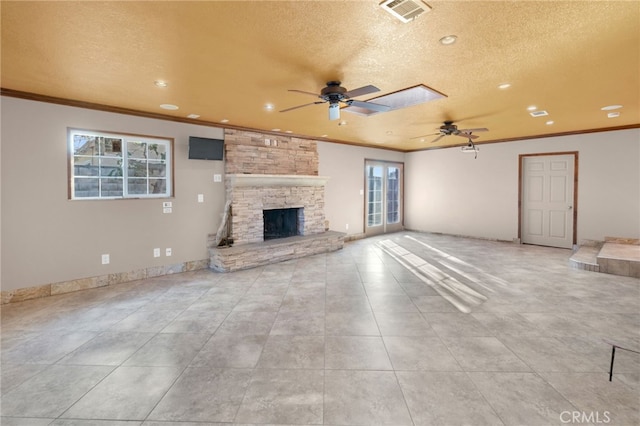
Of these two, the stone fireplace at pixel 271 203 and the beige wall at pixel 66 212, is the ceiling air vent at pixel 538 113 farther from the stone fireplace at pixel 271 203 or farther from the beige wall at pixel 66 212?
the beige wall at pixel 66 212

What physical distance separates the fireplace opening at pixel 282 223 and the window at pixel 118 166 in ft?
6.81

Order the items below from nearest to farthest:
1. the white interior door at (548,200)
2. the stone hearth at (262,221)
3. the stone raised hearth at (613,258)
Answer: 1. the stone raised hearth at (613,258)
2. the stone hearth at (262,221)
3. the white interior door at (548,200)

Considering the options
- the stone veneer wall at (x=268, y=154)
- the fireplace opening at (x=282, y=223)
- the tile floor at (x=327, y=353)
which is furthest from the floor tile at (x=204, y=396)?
the fireplace opening at (x=282, y=223)

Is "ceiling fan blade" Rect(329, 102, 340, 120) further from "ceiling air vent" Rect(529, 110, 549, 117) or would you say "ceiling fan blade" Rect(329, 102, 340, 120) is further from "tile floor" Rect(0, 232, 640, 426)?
"ceiling air vent" Rect(529, 110, 549, 117)

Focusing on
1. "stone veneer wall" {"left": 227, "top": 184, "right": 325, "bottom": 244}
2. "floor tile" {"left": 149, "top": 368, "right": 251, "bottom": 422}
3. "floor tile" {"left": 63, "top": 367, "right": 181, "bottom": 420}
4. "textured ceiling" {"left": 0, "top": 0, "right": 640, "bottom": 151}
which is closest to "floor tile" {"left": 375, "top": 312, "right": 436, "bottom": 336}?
"floor tile" {"left": 149, "top": 368, "right": 251, "bottom": 422}

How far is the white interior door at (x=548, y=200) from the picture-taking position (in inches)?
270

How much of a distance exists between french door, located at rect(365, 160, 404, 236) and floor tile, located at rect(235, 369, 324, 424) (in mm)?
6640

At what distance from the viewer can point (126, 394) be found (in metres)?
2.10

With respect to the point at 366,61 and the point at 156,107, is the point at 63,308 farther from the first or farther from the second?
the point at 366,61

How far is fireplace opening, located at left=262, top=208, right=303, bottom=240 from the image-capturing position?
6602 mm

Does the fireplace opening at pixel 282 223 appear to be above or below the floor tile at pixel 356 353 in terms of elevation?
above

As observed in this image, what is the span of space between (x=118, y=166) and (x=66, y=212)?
95 centimetres

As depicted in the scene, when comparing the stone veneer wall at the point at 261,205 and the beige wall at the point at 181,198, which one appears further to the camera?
the stone veneer wall at the point at 261,205

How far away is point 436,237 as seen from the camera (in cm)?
864
